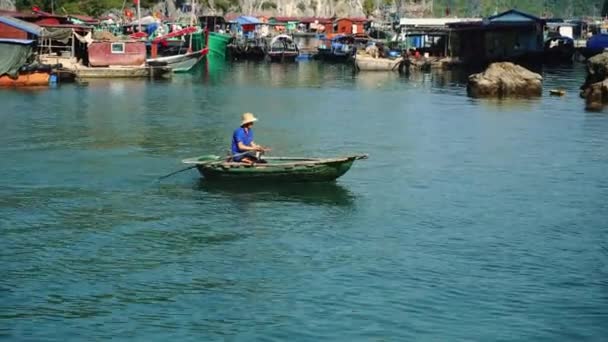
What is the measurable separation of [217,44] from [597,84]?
3947 centimetres

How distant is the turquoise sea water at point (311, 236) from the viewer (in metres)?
12.6

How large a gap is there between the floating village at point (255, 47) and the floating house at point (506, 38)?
8 centimetres

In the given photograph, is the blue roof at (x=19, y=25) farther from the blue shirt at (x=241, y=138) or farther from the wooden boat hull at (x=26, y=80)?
the blue shirt at (x=241, y=138)

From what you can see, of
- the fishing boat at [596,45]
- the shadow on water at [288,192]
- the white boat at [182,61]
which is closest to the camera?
the shadow on water at [288,192]

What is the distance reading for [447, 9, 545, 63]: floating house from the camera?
69.1m

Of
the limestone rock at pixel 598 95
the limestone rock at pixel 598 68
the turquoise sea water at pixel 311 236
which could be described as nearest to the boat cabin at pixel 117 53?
the turquoise sea water at pixel 311 236

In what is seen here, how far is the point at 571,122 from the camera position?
1347 inches

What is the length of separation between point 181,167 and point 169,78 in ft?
107

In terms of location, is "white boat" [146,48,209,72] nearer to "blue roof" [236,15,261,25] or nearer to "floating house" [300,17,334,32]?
"blue roof" [236,15,261,25]

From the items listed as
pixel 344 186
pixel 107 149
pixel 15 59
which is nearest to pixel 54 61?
pixel 15 59

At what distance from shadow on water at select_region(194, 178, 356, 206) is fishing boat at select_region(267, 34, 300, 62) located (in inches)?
2343

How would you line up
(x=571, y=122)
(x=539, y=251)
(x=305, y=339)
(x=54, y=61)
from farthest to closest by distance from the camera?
(x=54, y=61)
(x=571, y=122)
(x=539, y=251)
(x=305, y=339)

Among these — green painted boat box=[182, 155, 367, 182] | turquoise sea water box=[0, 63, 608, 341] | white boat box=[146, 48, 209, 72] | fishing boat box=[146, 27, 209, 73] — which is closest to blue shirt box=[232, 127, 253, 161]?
green painted boat box=[182, 155, 367, 182]

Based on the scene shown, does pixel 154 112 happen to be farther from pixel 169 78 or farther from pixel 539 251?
pixel 539 251
